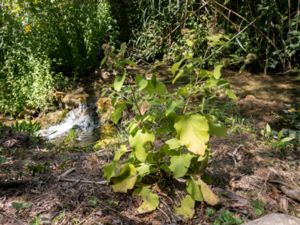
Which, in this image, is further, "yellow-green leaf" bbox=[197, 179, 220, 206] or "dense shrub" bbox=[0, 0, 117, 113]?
"dense shrub" bbox=[0, 0, 117, 113]

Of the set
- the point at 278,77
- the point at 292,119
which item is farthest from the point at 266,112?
the point at 278,77

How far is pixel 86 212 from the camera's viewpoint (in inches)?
82.0

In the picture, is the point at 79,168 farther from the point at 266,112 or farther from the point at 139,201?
the point at 266,112

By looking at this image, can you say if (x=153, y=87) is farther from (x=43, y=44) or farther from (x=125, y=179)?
(x=43, y=44)

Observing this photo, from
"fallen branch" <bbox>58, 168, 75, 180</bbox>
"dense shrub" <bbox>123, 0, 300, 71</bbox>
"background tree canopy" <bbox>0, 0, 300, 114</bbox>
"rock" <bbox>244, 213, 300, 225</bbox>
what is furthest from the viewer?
"background tree canopy" <bbox>0, 0, 300, 114</bbox>

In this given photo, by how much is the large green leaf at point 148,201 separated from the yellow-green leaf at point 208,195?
26 centimetres

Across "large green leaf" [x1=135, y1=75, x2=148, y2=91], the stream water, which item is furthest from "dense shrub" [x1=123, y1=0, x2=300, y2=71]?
"large green leaf" [x1=135, y1=75, x2=148, y2=91]

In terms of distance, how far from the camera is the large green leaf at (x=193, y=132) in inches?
75.6

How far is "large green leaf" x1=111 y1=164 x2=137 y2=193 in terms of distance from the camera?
217 cm

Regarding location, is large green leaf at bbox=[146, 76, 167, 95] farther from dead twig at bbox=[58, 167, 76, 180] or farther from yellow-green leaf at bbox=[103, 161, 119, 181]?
dead twig at bbox=[58, 167, 76, 180]

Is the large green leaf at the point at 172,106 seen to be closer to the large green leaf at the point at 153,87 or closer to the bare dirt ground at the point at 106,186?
the large green leaf at the point at 153,87

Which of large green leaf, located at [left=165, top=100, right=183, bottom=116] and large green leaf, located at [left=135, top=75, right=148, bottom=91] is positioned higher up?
large green leaf, located at [left=135, top=75, right=148, bottom=91]

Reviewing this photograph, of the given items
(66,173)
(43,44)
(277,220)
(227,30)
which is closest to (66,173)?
(66,173)

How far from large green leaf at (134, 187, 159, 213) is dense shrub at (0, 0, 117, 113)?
13.2ft
